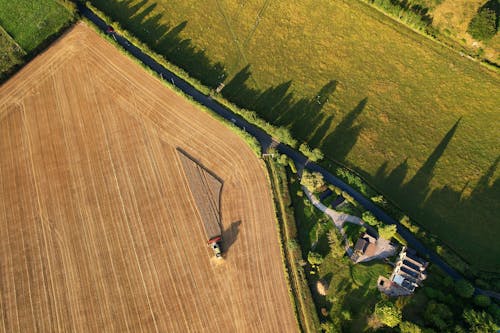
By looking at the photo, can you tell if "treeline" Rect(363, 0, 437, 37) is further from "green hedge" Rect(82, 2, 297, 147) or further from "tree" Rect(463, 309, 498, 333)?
"tree" Rect(463, 309, 498, 333)

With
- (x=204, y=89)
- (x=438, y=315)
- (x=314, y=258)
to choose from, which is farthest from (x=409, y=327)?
(x=204, y=89)

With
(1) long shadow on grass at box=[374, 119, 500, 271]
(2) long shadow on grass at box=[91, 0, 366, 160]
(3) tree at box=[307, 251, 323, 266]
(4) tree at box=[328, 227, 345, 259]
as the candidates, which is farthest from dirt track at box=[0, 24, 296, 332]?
(1) long shadow on grass at box=[374, 119, 500, 271]

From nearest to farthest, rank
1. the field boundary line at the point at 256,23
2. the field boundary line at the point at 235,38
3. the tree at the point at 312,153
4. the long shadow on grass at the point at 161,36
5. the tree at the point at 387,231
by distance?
the tree at the point at 387,231, the tree at the point at 312,153, the long shadow on grass at the point at 161,36, the field boundary line at the point at 235,38, the field boundary line at the point at 256,23

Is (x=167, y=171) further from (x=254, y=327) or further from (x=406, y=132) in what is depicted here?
(x=406, y=132)

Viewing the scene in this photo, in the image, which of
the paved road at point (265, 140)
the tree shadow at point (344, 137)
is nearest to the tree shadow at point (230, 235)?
the paved road at point (265, 140)

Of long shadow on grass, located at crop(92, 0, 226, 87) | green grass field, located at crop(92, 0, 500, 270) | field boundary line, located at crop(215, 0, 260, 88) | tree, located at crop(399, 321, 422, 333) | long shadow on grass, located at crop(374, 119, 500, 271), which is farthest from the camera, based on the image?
field boundary line, located at crop(215, 0, 260, 88)

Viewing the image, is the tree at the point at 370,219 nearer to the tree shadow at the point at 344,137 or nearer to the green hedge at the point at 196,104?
the tree shadow at the point at 344,137
